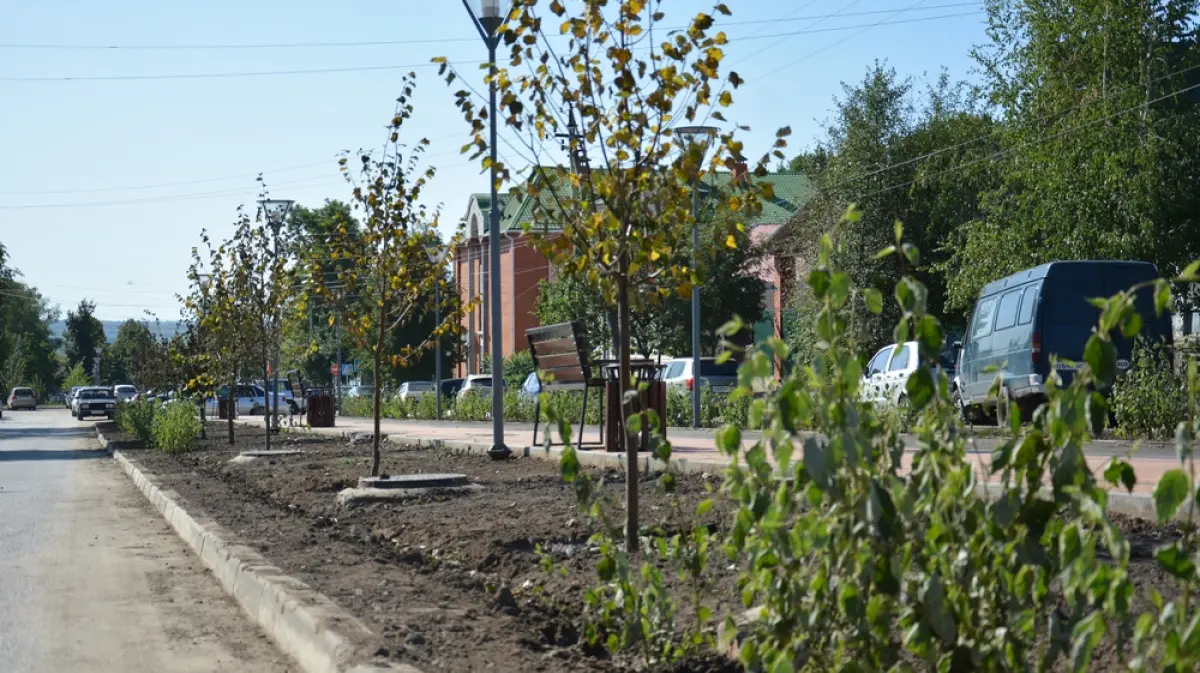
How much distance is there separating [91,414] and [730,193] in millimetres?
66760

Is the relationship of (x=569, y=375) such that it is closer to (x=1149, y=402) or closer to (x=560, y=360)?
(x=560, y=360)

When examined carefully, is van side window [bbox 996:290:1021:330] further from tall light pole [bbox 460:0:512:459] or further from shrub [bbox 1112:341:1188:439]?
tall light pole [bbox 460:0:512:459]

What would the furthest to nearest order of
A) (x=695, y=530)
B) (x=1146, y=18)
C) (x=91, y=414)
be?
1. (x=91, y=414)
2. (x=1146, y=18)
3. (x=695, y=530)

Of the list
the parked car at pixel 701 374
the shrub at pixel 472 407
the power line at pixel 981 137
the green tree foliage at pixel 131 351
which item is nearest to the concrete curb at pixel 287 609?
the parked car at pixel 701 374

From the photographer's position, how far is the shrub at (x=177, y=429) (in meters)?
24.6

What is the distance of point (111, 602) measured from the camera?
7.85 m

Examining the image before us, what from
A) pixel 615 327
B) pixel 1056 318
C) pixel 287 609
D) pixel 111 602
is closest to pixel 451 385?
pixel 1056 318

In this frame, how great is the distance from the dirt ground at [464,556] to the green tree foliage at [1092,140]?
2103 cm

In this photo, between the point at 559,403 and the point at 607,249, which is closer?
the point at 607,249

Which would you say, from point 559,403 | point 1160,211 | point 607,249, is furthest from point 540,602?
point 1160,211

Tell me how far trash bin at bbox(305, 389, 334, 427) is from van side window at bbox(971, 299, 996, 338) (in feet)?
55.9

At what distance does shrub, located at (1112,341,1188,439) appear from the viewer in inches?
676

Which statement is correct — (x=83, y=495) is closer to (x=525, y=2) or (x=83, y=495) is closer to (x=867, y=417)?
(x=525, y=2)

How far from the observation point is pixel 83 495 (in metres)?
16.6
